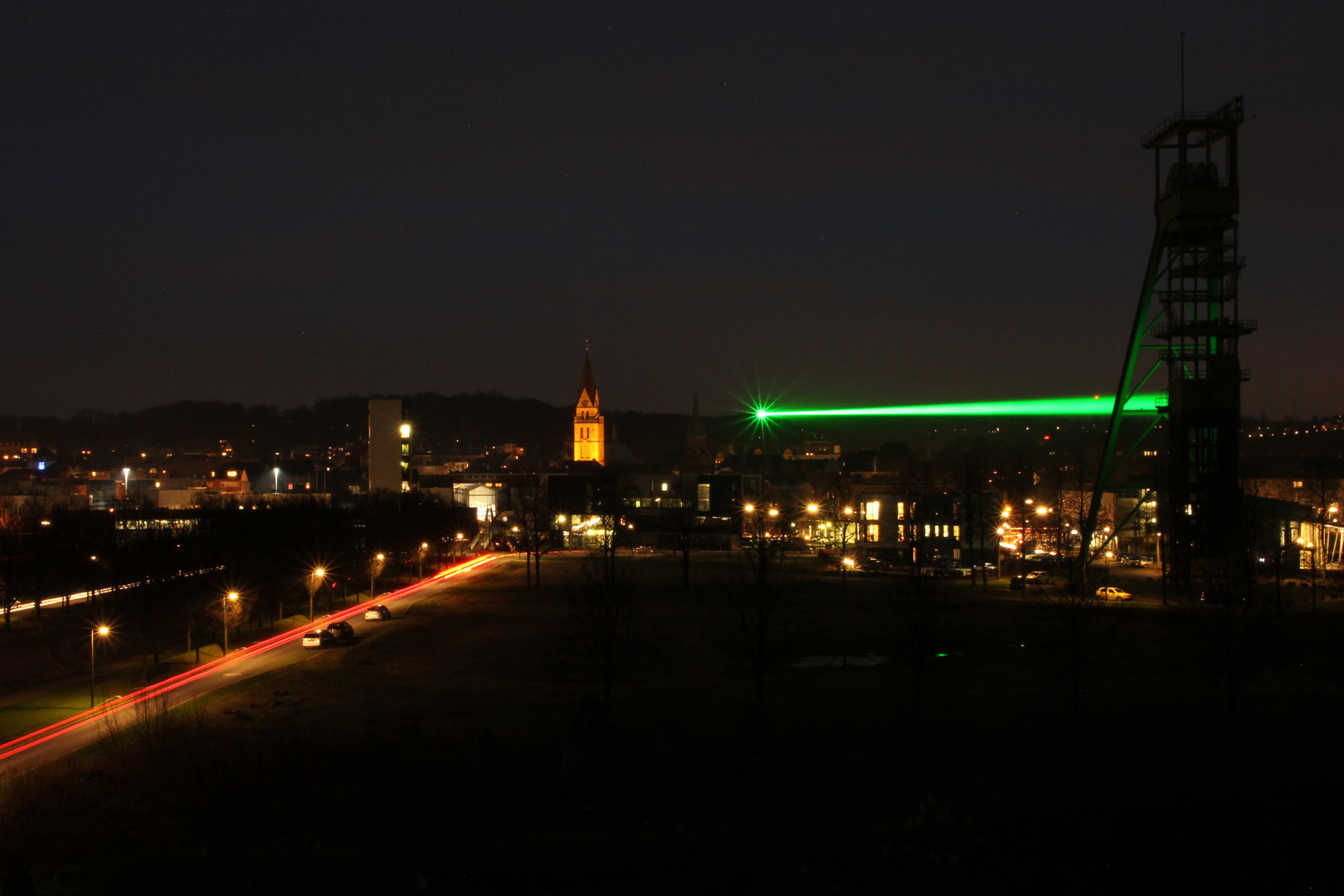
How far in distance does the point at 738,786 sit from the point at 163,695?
1621cm

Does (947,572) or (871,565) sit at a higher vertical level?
(947,572)

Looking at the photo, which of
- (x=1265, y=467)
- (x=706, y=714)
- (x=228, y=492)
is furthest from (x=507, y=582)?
(x=1265, y=467)

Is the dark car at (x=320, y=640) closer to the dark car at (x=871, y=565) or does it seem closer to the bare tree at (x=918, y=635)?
the bare tree at (x=918, y=635)

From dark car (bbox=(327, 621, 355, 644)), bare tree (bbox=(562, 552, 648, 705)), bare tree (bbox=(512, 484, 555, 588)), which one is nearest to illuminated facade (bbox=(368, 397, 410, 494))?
bare tree (bbox=(512, 484, 555, 588))

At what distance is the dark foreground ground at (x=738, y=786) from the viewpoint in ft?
45.2

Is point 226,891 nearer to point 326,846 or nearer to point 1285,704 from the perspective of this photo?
point 326,846

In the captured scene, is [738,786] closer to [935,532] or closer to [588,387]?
[935,532]

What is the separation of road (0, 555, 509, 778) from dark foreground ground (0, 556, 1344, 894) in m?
1.27

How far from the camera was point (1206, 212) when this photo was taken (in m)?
36.7

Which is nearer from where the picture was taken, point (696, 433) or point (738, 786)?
point (738, 786)

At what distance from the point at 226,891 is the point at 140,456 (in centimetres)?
17459

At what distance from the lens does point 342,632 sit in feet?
111

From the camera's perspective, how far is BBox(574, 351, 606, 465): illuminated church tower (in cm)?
15138

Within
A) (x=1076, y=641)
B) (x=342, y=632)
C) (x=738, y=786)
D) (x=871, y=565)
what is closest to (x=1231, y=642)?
(x=1076, y=641)
